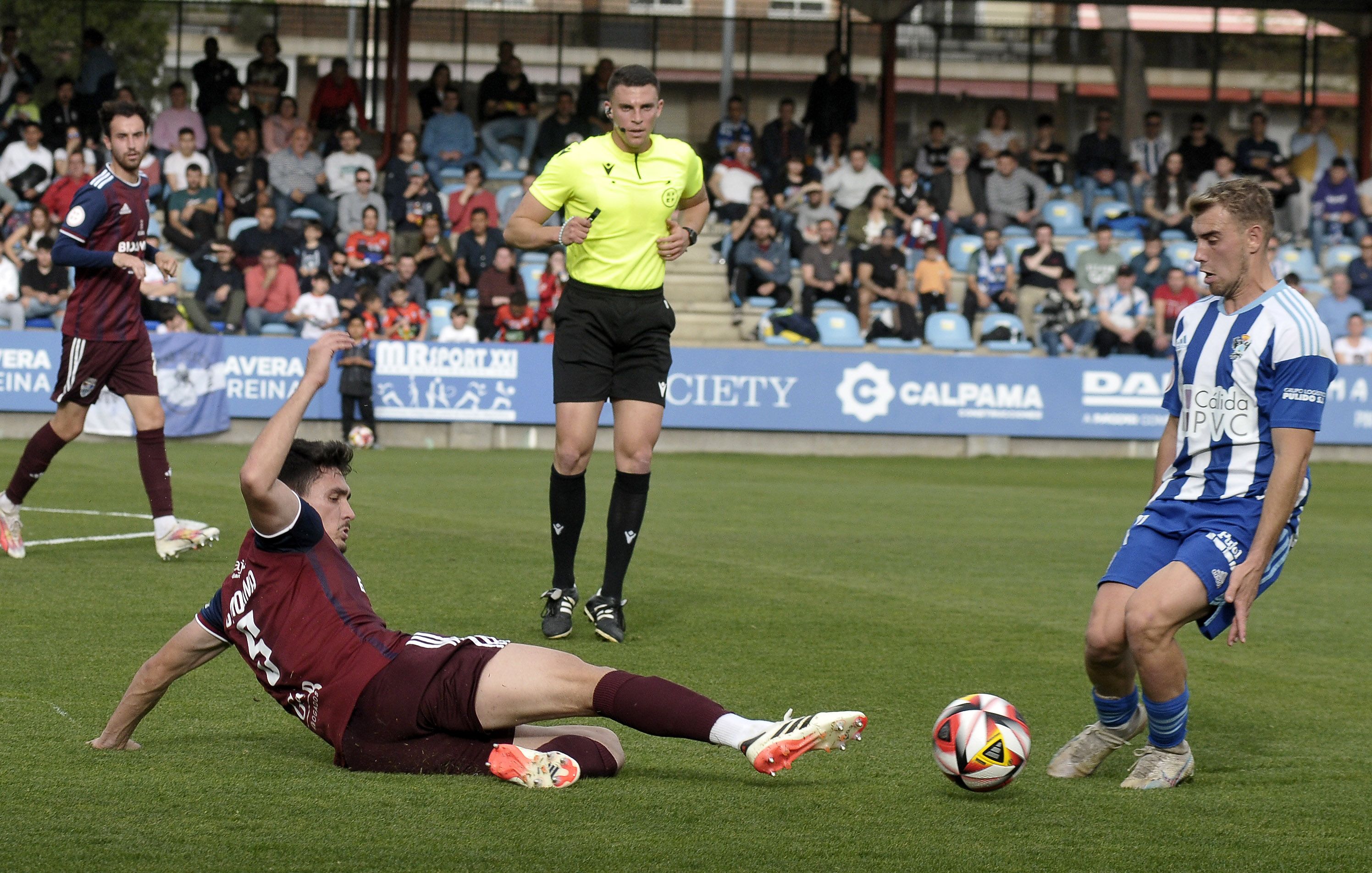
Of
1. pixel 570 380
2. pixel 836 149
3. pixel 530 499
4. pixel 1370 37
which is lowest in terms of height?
pixel 530 499

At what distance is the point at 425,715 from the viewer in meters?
4.25

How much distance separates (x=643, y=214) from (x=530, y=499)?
5.96 meters

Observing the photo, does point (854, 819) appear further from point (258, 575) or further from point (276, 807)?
point (258, 575)

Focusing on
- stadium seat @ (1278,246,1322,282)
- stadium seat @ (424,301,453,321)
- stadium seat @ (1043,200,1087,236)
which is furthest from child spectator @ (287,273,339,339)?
stadium seat @ (1278,246,1322,282)

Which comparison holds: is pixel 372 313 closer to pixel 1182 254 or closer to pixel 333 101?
pixel 333 101

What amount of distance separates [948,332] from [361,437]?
7758 mm

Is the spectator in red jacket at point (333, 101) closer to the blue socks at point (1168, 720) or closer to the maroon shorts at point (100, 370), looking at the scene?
the maroon shorts at point (100, 370)

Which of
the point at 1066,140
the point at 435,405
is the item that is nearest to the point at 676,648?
the point at 435,405

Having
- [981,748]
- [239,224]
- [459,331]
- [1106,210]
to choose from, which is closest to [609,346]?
[981,748]

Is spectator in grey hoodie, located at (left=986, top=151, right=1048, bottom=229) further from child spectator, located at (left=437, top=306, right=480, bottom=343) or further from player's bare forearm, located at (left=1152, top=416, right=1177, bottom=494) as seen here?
player's bare forearm, located at (left=1152, top=416, right=1177, bottom=494)

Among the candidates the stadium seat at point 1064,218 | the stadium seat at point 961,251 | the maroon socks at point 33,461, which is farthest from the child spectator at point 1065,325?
the maroon socks at point 33,461

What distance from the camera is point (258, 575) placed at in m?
4.28

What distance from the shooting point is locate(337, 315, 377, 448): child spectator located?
57.2ft

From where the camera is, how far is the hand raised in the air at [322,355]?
3.96 meters
